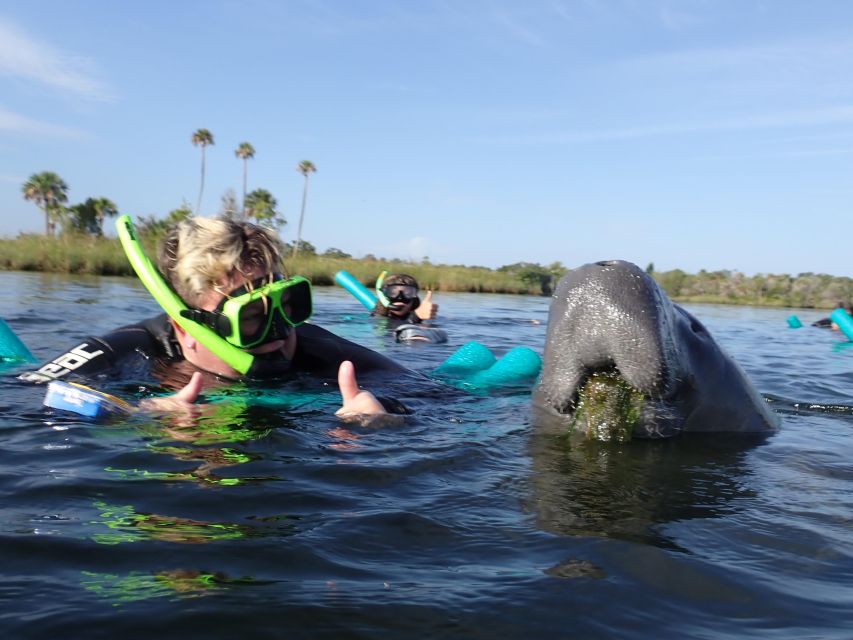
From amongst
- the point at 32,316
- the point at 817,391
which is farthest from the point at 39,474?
the point at 32,316

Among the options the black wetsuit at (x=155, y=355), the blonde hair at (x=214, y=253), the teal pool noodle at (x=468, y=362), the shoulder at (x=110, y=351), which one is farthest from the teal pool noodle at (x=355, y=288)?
the blonde hair at (x=214, y=253)

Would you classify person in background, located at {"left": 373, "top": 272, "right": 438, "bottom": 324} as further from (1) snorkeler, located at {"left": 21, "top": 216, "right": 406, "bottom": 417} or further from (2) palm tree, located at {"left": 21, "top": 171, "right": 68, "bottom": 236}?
(2) palm tree, located at {"left": 21, "top": 171, "right": 68, "bottom": 236}

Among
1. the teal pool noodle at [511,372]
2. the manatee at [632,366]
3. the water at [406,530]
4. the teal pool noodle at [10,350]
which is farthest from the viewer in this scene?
the teal pool noodle at [511,372]

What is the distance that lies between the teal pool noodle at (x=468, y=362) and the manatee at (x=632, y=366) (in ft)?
6.10

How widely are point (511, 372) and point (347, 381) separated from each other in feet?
6.84

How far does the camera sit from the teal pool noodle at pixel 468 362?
17.9 ft

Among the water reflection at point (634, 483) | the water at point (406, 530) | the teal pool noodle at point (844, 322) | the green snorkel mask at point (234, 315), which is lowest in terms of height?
the water at point (406, 530)

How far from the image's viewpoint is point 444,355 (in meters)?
7.43

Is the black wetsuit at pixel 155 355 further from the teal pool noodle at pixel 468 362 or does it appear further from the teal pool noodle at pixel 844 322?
the teal pool noodle at pixel 844 322

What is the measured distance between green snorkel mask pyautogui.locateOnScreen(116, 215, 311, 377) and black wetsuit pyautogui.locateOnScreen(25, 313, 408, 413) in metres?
0.41

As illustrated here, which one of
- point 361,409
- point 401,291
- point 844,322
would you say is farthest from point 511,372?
point 844,322

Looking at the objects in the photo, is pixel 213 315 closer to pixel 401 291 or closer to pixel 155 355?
pixel 155 355

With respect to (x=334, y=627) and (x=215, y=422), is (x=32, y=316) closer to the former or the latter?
(x=215, y=422)

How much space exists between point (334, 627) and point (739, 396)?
2658 mm
